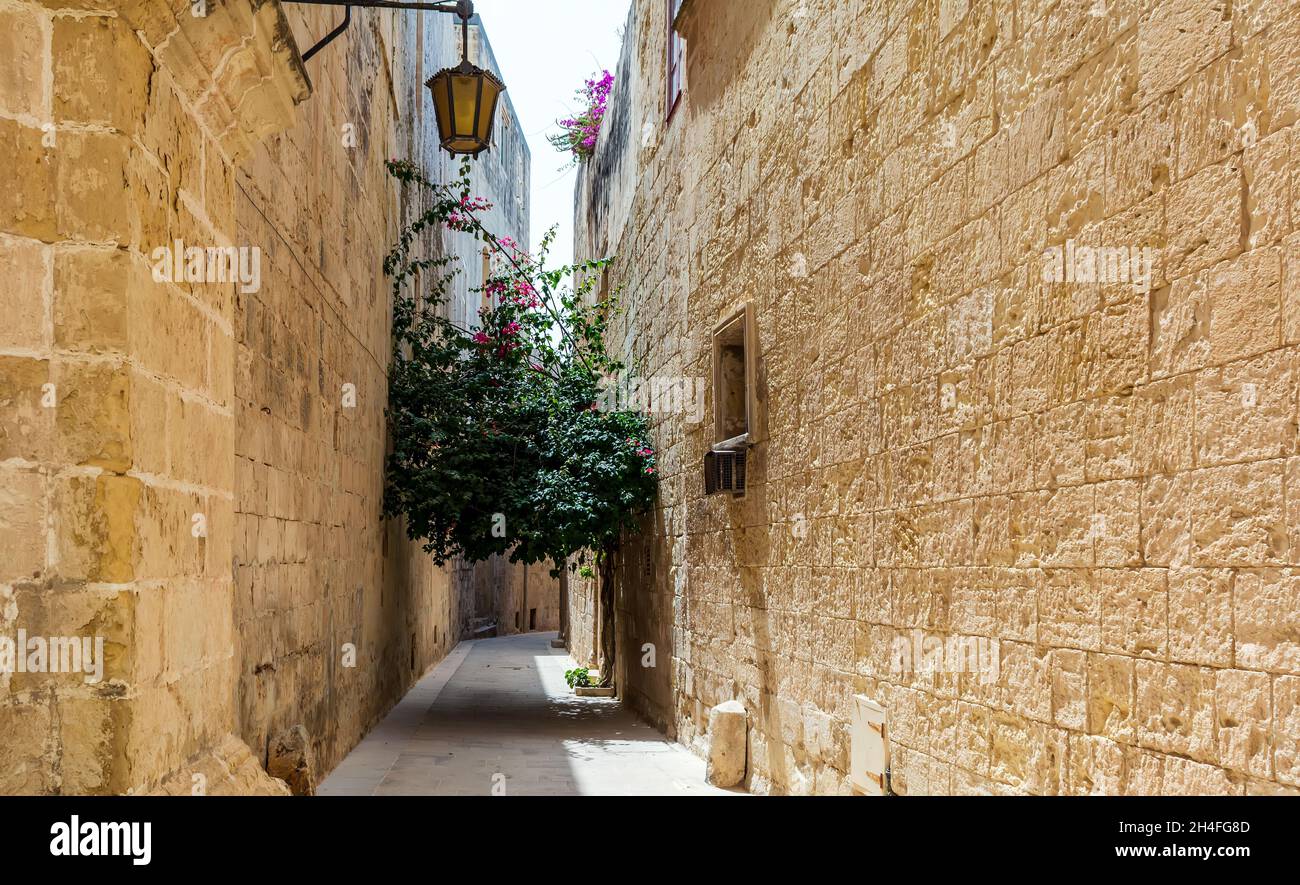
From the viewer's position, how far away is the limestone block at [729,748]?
20.2ft

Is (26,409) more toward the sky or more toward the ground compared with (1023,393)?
more toward the ground

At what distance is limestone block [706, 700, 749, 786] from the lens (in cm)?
617

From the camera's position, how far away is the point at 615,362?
439 inches

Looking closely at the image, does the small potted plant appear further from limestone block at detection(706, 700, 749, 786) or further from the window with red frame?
the window with red frame

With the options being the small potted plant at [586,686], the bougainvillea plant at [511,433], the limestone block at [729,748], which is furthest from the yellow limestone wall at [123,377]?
the small potted plant at [586,686]

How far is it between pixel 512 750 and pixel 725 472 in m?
2.75

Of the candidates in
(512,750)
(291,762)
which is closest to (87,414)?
(291,762)

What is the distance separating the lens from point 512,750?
7.87 m

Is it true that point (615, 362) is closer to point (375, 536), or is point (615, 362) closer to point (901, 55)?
point (375, 536)

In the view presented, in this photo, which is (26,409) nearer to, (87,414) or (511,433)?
(87,414)

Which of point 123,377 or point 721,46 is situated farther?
point 721,46

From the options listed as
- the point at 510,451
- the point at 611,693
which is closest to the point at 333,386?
the point at 510,451

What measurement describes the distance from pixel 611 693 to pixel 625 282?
419cm

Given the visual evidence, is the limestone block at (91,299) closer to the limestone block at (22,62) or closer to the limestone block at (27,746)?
the limestone block at (22,62)
